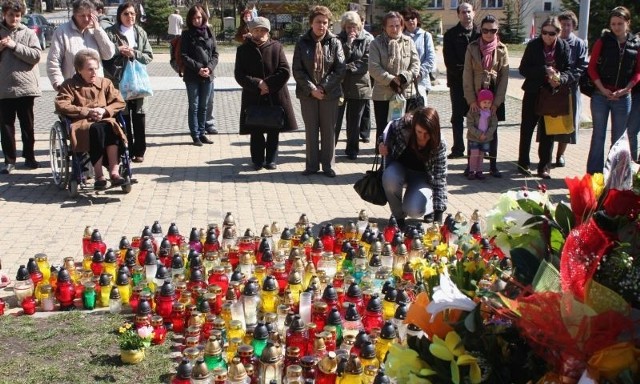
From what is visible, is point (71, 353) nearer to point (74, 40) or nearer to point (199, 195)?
point (199, 195)

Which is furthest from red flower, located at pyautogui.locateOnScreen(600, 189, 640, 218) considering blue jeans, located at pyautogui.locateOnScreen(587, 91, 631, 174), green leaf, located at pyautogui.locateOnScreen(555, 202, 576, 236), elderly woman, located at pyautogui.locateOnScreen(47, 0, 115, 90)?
elderly woman, located at pyautogui.locateOnScreen(47, 0, 115, 90)

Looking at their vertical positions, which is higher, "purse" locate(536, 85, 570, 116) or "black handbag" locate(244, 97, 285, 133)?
"purse" locate(536, 85, 570, 116)

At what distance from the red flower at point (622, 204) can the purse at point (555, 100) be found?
6752mm

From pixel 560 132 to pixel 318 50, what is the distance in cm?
297

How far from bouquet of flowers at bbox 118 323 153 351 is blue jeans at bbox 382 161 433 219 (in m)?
3.00

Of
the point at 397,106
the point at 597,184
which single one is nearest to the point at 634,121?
the point at 397,106

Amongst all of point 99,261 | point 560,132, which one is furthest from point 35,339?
point 560,132

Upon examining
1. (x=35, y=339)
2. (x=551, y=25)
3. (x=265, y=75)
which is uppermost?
(x=551, y=25)

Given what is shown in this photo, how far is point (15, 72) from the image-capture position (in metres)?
8.59

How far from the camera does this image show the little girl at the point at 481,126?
8664mm

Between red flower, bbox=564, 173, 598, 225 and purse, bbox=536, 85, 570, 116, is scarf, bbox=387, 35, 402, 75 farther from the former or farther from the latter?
red flower, bbox=564, 173, 598, 225

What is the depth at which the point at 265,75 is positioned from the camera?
350 inches

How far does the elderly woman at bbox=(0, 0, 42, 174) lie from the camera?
28.0 ft

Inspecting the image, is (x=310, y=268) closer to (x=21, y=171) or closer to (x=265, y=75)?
(x=265, y=75)
